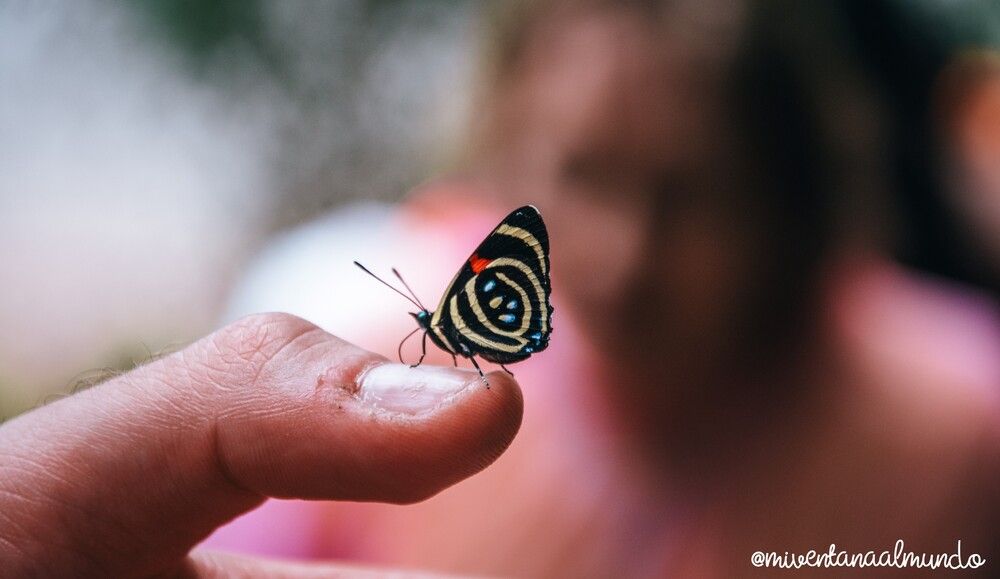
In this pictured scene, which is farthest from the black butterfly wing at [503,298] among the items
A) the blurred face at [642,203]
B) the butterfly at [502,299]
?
the blurred face at [642,203]

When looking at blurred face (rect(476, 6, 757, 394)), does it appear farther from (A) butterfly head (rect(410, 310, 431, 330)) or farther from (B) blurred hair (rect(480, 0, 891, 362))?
(A) butterfly head (rect(410, 310, 431, 330))

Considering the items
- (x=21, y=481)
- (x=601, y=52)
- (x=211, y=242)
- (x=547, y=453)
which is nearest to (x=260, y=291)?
(x=211, y=242)

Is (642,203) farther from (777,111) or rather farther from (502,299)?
(502,299)

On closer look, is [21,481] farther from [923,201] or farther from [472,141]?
[923,201]

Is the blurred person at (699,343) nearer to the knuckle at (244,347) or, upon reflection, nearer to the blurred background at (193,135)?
the blurred background at (193,135)

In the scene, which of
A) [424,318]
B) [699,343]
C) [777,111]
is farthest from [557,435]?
[424,318]

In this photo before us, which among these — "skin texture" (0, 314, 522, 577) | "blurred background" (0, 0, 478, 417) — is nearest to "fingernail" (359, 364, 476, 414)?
"skin texture" (0, 314, 522, 577)

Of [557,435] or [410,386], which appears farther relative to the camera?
[557,435]

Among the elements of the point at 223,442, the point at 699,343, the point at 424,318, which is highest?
the point at 699,343
